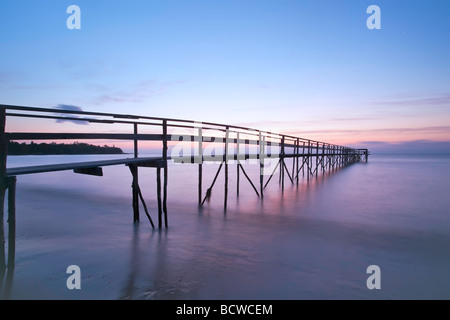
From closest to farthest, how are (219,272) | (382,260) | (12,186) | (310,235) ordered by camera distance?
1. (12,186)
2. (219,272)
3. (382,260)
4. (310,235)

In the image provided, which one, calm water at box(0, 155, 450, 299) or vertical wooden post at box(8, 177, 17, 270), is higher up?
vertical wooden post at box(8, 177, 17, 270)

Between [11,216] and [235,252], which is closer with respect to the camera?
[11,216]

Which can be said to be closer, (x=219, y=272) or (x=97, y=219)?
(x=219, y=272)

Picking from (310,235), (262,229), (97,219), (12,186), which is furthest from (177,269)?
(97,219)

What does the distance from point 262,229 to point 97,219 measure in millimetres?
4563

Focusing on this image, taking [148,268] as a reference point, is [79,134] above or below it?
above

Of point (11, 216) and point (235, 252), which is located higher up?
point (11, 216)

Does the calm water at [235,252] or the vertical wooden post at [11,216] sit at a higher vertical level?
the vertical wooden post at [11,216]

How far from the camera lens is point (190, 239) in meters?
5.75
